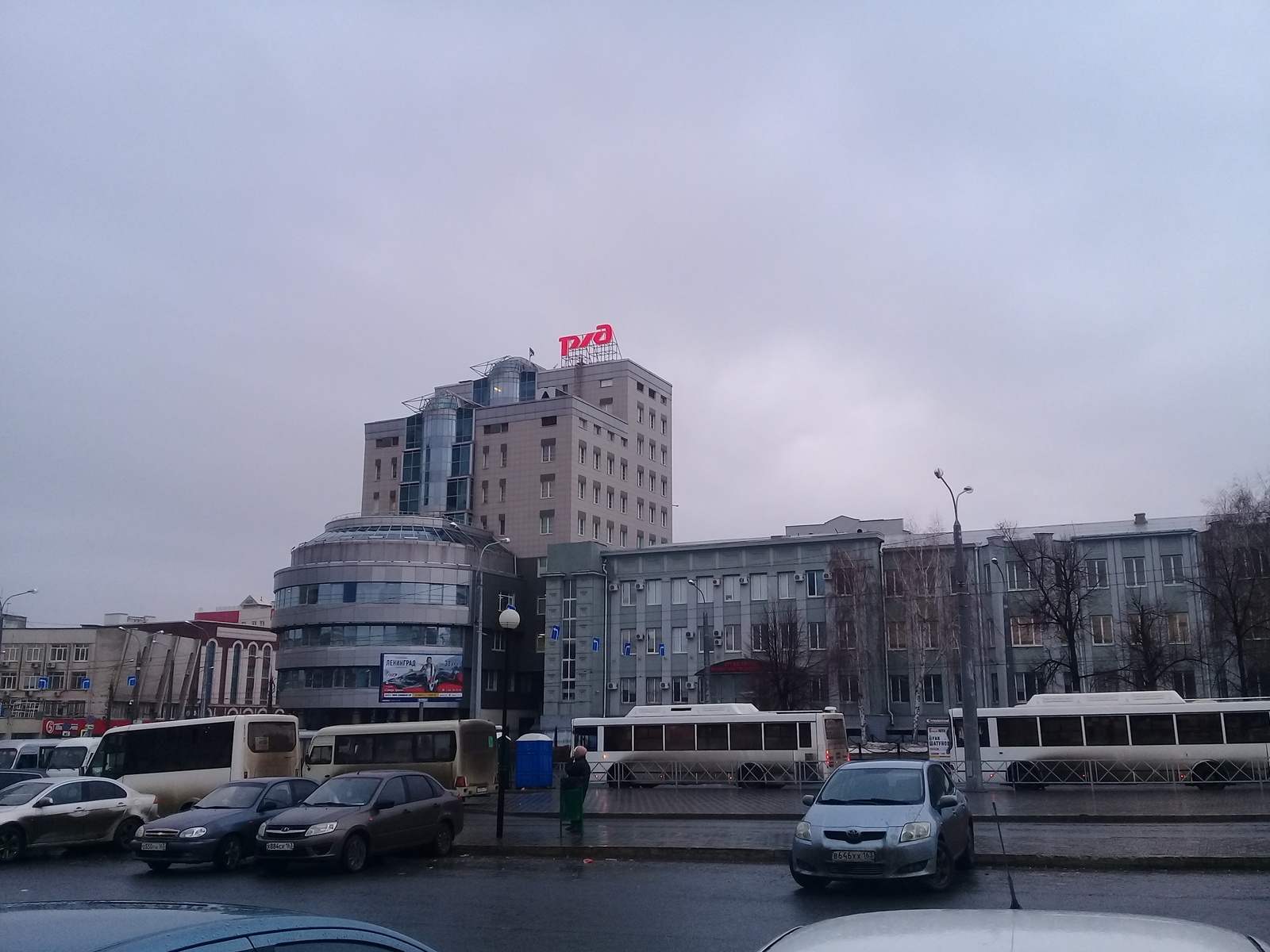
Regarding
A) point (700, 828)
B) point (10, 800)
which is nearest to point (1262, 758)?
point (700, 828)

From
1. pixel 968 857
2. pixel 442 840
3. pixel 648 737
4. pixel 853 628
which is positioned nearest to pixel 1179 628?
pixel 853 628

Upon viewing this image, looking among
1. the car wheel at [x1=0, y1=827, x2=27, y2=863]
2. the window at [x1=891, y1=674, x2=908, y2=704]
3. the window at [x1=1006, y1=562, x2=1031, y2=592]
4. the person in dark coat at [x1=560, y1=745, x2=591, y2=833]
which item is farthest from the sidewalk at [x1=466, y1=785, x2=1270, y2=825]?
the window at [x1=891, y1=674, x2=908, y2=704]

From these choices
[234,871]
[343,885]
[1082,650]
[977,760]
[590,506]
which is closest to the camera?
[343,885]

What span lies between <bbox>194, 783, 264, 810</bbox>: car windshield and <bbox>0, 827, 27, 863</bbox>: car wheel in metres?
3.29

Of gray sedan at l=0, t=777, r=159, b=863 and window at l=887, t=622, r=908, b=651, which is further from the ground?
window at l=887, t=622, r=908, b=651

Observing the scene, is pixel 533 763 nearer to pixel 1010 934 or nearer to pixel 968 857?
pixel 968 857

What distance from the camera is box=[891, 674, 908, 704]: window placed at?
206 feet

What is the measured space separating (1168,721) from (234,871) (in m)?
29.3

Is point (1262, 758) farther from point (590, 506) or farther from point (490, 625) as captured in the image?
point (590, 506)

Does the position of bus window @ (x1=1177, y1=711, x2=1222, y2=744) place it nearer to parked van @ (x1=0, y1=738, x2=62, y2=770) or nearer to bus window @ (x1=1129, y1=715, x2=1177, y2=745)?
bus window @ (x1=1129, y1=715, x2=1177, y2=745)

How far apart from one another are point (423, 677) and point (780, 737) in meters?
39.2

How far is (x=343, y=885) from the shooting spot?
15.0 meters

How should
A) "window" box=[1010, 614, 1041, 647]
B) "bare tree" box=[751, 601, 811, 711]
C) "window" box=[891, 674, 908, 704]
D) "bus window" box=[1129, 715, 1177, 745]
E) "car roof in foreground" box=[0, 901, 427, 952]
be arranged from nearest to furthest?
1. "car roof in foreground" box=[0, 901, 427, 952]
2. "bus window" box=[1129, 715, 1177, 745]
3. "bare tree" box=[751, 601, 811, 711]
4. "window" box=[1010, 614, 1041, 647]
5. "window" box=[891, 674, 908, 704]

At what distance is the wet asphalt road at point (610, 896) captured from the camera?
440 inches
